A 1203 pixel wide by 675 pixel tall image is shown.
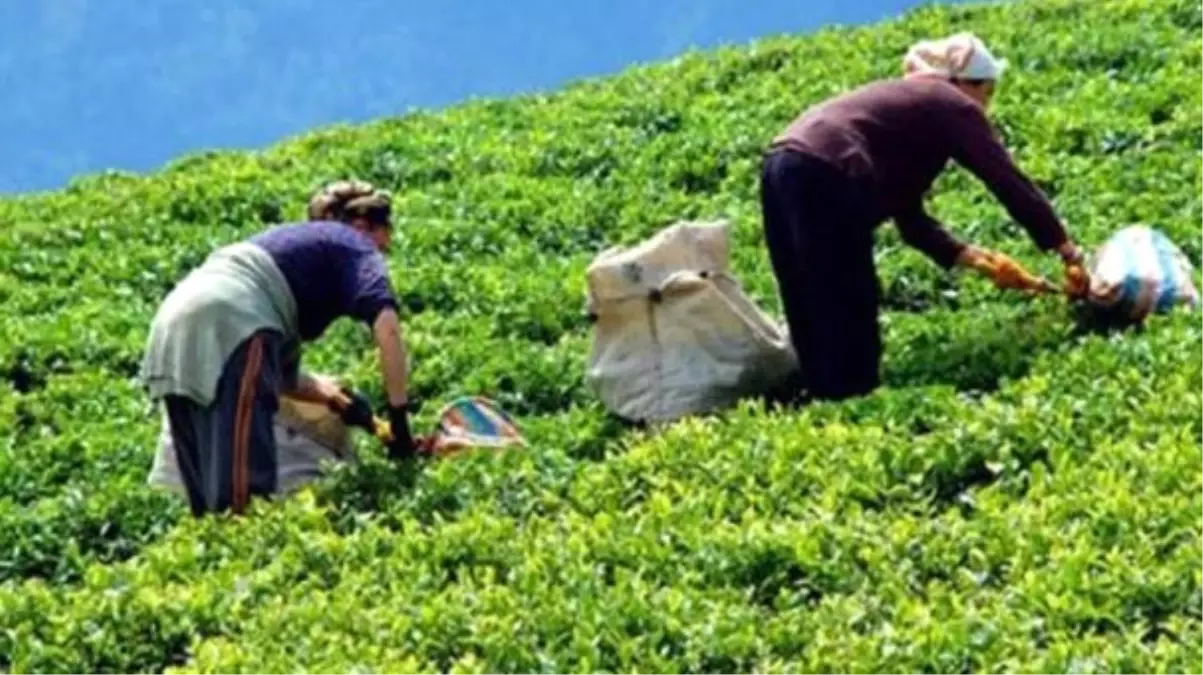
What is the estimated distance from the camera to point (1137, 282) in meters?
9.98

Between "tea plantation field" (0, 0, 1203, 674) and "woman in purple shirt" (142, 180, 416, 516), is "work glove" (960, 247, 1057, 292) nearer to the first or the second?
"tea plantation field" (0, 0, 1203, 674)

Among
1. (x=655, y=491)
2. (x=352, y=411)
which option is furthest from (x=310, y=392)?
(x=655, y=491)

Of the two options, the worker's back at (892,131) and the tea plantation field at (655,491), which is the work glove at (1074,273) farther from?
the worker's back at (892,131)

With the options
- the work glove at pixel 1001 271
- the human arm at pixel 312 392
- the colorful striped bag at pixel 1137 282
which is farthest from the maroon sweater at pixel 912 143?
the human arm at pixel 312 392

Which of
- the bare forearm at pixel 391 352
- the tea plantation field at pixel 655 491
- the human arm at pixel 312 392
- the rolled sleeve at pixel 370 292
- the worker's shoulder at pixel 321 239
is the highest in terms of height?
the worker's shoulder at pixel 321 239

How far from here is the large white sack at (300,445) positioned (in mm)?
9867

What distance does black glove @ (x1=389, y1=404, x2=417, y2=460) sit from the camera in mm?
9523

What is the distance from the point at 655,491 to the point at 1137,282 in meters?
2.43

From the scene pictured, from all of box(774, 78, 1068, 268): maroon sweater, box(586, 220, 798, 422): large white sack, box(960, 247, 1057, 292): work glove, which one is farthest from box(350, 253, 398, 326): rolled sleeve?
box(960, 247, 1057, 292): work glove

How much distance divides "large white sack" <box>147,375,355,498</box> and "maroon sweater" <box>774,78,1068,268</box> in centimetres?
218

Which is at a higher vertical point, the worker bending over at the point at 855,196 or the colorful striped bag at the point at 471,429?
the worker bending over at the point at 855,196

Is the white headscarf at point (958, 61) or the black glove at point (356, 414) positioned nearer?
the black glove at point (356, 414)

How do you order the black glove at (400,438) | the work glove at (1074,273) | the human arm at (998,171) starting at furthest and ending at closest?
1. the work glove at (1074,273)
2. the human arm at (998,171)
3. the black glove at (400,438)

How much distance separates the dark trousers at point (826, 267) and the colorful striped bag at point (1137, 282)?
947 mm
